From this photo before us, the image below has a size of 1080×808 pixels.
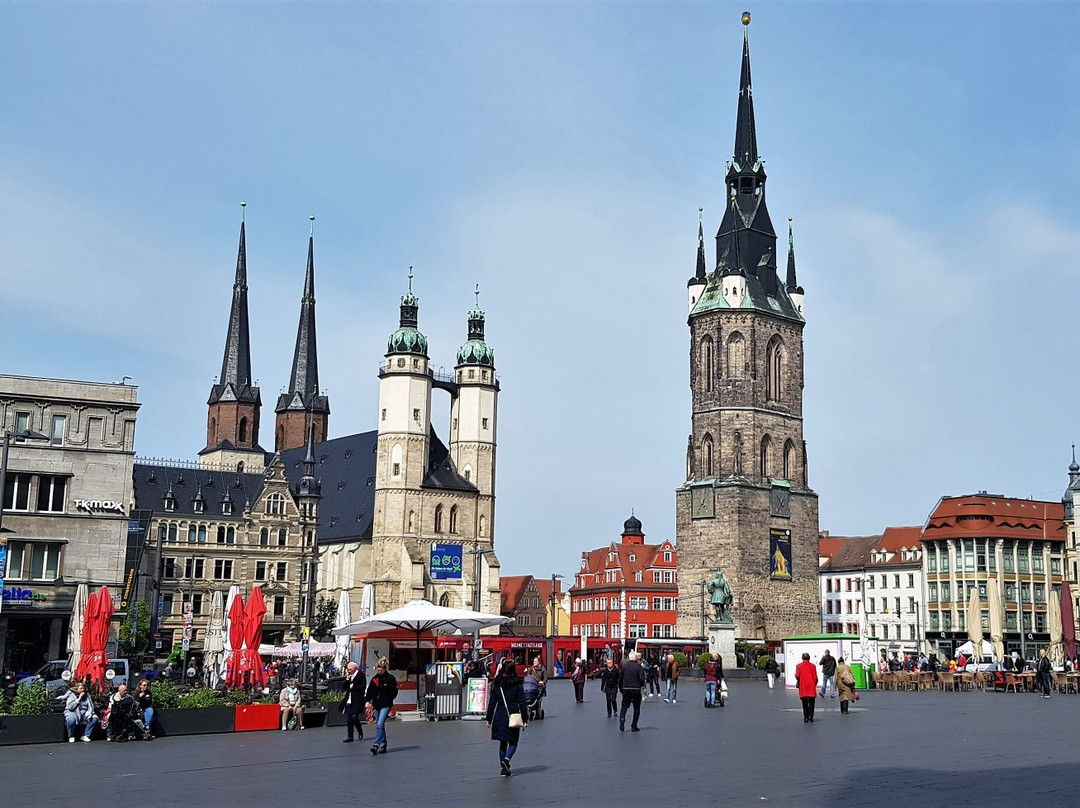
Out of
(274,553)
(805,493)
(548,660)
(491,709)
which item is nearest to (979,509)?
(805,493)

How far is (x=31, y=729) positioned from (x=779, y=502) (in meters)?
73.8

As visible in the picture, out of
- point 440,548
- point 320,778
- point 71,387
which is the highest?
point 71,387

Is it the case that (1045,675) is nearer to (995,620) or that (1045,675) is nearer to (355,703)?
(995,620)

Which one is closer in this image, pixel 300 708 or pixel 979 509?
pixel 300 708

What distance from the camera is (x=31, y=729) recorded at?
2259cm

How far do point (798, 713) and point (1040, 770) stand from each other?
47.3 feet

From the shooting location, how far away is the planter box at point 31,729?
2231 centimetres

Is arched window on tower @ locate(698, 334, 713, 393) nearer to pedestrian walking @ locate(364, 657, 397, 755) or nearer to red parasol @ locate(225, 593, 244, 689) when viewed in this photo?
red parasol @ locate(225, 593, 244, 689)

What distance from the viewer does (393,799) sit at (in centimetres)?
1407

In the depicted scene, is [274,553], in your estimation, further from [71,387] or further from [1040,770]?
[1040,770]

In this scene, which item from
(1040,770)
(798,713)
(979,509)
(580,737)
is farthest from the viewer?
(979,509)

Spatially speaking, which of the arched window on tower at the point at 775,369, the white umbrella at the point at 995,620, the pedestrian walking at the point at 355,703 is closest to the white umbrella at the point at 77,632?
the pedestrian walking at the point at 355,703

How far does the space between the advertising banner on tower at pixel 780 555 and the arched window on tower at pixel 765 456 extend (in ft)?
14.2

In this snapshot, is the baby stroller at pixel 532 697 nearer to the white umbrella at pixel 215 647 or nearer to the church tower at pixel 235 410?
the white umbrella at pixel 215 647
